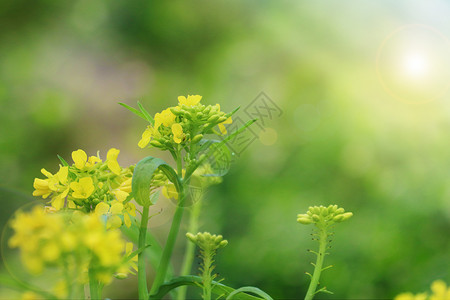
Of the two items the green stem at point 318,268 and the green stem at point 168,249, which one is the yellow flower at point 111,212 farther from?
the green stem at point 318,268

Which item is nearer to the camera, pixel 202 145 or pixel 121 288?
pixel 202 145

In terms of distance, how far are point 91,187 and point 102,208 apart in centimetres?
2

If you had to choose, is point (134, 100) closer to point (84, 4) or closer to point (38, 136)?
point (38, 136)

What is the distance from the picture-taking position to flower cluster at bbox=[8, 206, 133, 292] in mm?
319

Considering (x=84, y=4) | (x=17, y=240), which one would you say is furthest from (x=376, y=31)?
(x=17, y=240)

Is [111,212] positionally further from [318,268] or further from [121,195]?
[318,268]

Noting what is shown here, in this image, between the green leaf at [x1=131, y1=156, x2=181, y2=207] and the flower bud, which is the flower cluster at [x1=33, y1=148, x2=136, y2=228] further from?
the flower bud

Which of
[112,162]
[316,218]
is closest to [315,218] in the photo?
[316,218]

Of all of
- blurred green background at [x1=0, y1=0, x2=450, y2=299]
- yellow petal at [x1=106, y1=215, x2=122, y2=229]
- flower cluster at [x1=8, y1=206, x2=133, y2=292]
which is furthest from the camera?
blurred green background at [x1=0, y1=0, x2=450, y2=299]

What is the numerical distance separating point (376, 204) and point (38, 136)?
6.38 ft

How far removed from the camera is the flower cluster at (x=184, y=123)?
0.50 metres

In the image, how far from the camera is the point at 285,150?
7.54ft

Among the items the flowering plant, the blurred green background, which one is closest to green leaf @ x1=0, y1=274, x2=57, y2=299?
the flowering plant

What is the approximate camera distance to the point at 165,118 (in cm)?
51
